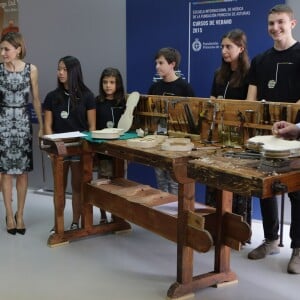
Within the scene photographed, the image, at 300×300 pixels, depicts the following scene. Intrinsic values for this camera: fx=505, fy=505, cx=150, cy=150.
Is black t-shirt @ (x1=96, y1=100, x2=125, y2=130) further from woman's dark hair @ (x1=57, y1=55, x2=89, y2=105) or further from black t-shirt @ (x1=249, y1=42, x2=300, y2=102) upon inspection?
black t-shirt @ (x1=249, y1=42, x2=300, y2=102)

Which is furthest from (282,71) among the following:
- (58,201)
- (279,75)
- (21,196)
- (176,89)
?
(21,196)

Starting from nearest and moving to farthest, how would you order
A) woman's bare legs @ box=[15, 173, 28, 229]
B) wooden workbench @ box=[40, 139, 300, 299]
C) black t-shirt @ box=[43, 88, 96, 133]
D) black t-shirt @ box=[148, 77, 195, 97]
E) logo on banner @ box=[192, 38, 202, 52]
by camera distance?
1. wooden workbench @ box=[40, 139, 300, 299]
2. black t-shirt @ box=[148, 77, 195, 97]
3. black t-shirt @ box=[43, 88, 96, 133]
4. woman's bare legs @ box=[15, 173, 28, 229]
5. logo on banner @ box=[192, 38, 202, 52]

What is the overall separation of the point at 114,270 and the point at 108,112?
4.00 feet

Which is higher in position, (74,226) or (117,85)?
(117,85)

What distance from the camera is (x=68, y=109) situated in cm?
377

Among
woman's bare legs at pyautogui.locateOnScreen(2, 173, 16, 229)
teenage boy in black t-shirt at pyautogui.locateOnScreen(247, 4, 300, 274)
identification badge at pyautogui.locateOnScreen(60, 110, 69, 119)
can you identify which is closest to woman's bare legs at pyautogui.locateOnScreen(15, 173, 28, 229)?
woman's bare legs at pyautogui.locateOnScreen(2, 173, 16, 229)

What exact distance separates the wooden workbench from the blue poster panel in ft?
3.98

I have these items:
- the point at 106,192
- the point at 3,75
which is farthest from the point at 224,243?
the point at 3,75

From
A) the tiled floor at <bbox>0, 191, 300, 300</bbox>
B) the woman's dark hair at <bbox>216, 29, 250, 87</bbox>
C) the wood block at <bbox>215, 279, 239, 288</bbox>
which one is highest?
the woman's dark hair at <bbox>216, 29, 250, 87</bbox>

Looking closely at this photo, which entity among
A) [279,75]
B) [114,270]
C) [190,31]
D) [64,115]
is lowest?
[114,270]

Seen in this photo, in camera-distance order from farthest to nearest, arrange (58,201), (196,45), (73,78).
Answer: (196,45) → (73,78) → (58,201)

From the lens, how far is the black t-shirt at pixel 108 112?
3.79m

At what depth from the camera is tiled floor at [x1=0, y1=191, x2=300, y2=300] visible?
2.85 metres

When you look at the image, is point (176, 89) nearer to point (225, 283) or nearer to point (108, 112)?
point (108, 112)
